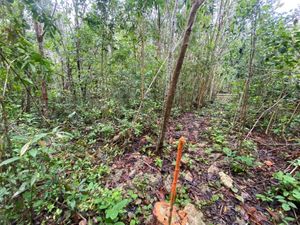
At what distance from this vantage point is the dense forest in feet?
4.51

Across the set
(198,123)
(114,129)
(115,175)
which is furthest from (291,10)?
(115,175)

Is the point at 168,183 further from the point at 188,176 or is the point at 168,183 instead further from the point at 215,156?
the point at 215,156

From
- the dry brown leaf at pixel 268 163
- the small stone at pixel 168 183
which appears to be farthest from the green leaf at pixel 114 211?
the dry brown leaf at pixel 268 163

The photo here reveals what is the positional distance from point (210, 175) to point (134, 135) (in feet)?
4.60

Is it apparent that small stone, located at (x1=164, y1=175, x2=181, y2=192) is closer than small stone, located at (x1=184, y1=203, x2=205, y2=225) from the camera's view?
No

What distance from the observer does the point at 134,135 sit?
301 centimetres

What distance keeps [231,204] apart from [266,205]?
15.0 inches

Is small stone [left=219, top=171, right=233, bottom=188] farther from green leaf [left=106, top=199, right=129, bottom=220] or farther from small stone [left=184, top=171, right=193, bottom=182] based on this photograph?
green leaf [left=106, top=199, right=129, bottom=220]

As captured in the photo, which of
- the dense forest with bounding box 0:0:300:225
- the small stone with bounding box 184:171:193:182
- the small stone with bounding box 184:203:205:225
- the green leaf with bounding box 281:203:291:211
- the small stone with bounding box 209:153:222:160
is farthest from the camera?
the small stone with bounding box 209:153:222:160

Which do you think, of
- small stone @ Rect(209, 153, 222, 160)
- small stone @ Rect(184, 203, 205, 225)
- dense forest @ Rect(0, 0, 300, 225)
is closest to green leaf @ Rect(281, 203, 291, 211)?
dense forest @ Rect(0, 0, 300, 225)

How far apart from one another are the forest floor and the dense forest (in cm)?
1

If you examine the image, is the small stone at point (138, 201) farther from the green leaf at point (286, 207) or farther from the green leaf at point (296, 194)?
the green leaf at point (296, 194)

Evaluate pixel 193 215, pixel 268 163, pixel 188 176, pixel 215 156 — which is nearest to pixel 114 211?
pixel 193 215

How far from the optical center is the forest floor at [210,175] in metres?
1.71
